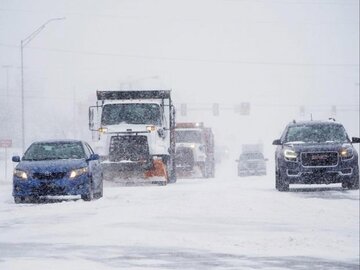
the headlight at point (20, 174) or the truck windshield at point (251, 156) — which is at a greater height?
the headlight at point (20, 174)

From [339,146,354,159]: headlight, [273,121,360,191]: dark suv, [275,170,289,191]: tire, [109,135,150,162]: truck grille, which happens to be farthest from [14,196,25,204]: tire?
[109,135,150,162]: truck grille

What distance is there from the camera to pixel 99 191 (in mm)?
Answer: 19719

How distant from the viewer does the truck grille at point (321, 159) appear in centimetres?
1997

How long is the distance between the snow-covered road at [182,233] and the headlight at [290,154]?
1311 mm

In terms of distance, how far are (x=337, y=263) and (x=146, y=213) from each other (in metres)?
5.51

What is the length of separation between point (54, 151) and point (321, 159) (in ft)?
20.4

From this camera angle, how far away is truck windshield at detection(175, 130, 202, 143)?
3772 centimetres

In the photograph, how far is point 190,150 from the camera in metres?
36.2

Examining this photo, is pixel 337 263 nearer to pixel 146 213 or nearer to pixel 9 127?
pixel 146 213

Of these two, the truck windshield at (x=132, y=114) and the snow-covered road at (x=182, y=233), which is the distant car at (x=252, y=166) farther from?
the snow-covered road at (x=182, y=233)

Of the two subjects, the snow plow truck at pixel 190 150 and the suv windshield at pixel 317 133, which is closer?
the suv windshield at pixel 317 133

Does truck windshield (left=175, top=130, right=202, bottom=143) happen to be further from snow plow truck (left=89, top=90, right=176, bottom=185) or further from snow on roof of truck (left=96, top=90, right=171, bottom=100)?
snow on roof of truck (left=96, top=90, right=171, bottom=100)

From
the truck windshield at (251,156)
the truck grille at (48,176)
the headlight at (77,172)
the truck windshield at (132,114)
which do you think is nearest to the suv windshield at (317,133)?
the headlight at (77,172)

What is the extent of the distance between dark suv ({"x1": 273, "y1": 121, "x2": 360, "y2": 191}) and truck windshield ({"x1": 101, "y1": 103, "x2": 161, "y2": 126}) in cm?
725
